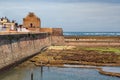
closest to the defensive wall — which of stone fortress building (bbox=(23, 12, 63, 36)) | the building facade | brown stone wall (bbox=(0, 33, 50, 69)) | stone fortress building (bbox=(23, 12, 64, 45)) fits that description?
brown stone wall (bbox=(0, 33, 50, 69))

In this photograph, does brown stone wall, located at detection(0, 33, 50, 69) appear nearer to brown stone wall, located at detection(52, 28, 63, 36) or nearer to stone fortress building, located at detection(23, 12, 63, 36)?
brown stone wall, located at detection(52, 28, 63, 36)

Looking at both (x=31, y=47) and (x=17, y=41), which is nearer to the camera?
(x=17, y=41)

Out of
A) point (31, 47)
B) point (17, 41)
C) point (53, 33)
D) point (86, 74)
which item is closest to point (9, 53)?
point (17, 41)

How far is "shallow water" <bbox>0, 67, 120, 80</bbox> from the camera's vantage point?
101ft

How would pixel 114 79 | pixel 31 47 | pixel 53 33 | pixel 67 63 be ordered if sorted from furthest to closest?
pixel 53 33
pixel 31 47
pixel 67 63
pixel 114 79

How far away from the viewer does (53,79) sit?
30047mm

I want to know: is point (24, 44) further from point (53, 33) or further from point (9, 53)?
point (53, 33)

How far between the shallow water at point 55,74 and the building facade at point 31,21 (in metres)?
43.0

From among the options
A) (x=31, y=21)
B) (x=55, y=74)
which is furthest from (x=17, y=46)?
(x=31, y=21)

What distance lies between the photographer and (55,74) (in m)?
33.3

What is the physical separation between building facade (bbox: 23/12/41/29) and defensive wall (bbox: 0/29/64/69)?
1774 centimetres

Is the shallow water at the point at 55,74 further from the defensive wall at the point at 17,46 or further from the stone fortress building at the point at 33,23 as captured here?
the stone fortress building at the point at 33,23

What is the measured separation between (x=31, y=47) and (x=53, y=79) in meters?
20.6

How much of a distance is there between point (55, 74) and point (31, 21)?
156 feet
